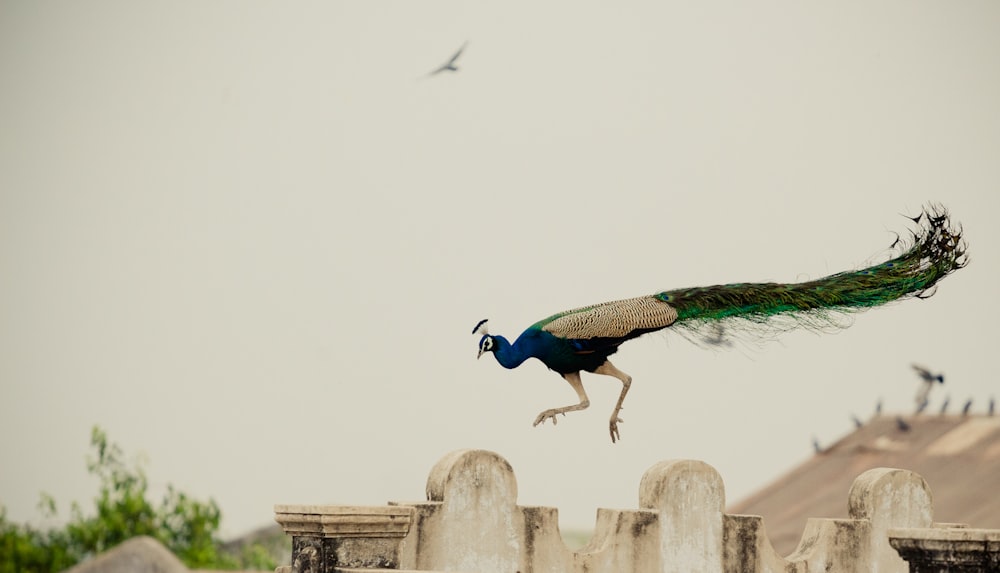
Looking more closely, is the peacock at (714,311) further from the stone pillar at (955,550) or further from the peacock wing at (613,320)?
the stone pillar at (955,550)

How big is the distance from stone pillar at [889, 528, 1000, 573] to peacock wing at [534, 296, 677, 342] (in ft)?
9.55

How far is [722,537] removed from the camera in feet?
40.0

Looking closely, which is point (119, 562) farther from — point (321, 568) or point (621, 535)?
point (621, 535)

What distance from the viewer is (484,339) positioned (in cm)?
1152

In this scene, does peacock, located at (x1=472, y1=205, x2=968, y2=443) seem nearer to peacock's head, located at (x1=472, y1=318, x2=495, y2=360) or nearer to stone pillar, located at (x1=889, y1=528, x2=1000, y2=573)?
peacock's head, located at (x1=472, y1=318, x2=495, y2=360)

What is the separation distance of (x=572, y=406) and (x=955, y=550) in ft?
10.9

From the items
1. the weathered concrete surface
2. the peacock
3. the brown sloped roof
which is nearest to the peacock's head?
the peacock

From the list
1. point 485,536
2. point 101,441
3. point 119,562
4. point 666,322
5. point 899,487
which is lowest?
point 119,562

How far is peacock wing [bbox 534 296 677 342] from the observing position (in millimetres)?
11648

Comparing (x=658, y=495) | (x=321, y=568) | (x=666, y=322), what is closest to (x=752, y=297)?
(x=666, y=322)

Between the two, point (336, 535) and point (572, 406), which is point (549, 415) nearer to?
point (572, 406)

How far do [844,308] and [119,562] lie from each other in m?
8.40

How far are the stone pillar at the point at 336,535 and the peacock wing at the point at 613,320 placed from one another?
104 inches

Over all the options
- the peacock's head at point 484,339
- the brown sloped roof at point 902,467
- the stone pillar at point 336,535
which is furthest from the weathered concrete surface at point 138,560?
the brown sloped roof at point 902,467
